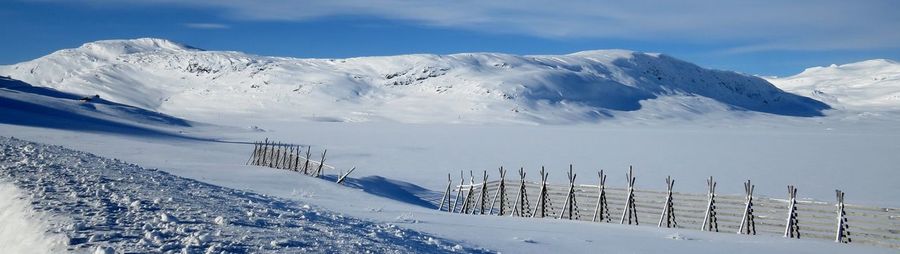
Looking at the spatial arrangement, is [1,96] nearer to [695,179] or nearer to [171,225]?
[695,179]

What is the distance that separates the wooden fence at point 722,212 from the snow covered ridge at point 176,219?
8.29 m

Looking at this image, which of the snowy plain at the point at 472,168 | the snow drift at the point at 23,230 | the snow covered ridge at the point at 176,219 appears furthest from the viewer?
the snowy plain at the point at 472,168

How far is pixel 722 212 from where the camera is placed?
23422 millimetres

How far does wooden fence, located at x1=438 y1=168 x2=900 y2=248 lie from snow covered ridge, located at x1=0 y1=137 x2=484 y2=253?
27.2 ft

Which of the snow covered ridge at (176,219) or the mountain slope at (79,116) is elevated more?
the mountain slope at (79,116)

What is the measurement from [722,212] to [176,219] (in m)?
19.4

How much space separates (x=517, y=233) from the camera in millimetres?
11758

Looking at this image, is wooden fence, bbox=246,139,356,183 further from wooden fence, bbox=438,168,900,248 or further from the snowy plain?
wooden fence, bbox=438,168,900,248

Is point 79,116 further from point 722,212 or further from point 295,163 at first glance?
point 722,212

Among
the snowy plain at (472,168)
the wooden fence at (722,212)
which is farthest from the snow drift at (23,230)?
the wooden fence at (722,212)

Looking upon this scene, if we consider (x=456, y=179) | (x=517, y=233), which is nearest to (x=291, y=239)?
(x=517, y=233)

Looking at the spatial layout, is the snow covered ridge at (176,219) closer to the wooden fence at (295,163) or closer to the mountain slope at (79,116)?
the wooden fence at (295,163)

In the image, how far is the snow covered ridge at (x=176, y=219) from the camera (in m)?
7.47

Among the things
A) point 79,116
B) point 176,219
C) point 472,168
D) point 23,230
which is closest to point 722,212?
point 472,168
